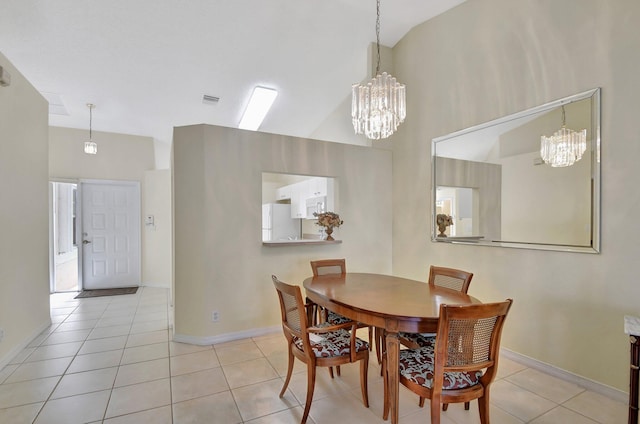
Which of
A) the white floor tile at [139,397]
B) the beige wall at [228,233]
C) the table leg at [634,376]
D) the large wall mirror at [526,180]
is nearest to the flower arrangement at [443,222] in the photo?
the large wall mirror at [526,180]

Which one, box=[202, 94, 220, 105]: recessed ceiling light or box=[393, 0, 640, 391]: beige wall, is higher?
box=[202, 94, 220, 105]: recessed ceiling light

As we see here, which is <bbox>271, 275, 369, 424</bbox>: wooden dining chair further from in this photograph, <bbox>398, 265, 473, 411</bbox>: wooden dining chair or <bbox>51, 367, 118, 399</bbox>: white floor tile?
<bbox>51, 367, 118, 399</bbox>: white floor tile

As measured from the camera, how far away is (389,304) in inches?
76.8

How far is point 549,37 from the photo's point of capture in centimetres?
253

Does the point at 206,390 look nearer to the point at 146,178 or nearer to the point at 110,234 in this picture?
the point at 110,234

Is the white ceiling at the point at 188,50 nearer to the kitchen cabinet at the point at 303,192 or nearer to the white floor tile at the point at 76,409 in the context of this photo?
the kitchen cabinet at the point at 303,192

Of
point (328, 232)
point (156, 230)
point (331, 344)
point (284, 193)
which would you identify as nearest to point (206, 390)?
point (331, 344)

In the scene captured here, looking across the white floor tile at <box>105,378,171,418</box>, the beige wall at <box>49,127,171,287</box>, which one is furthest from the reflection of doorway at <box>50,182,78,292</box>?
the white floor tile at <box>105,378,171,418</box>

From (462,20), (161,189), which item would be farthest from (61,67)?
(462,20)

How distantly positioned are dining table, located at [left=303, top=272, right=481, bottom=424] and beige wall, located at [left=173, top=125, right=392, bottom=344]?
923mm

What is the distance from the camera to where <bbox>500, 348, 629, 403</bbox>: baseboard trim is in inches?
84.7

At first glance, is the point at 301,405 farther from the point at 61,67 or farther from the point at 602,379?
the point at 61,67

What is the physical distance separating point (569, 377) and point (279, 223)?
4.83 metres

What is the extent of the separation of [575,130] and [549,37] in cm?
85
